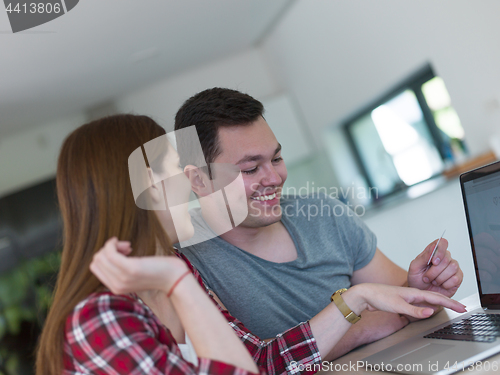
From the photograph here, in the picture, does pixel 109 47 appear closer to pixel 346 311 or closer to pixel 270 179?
pixel 270 179

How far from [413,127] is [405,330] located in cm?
253

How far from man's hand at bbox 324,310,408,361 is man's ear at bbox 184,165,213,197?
0.54m

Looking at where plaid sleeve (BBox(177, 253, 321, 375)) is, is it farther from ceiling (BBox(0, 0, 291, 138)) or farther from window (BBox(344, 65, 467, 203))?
window (BBox(344, 65, 467, 203))

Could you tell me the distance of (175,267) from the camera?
602mm

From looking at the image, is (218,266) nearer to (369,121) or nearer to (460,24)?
(460,24)

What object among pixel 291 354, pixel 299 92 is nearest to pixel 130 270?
pixel 291 354

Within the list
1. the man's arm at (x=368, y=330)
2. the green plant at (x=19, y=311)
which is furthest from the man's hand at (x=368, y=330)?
the green plant at (x=19, y=311)

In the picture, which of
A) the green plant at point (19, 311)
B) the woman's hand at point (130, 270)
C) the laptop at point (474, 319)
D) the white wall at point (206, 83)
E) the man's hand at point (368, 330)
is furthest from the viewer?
the white wall at point (206, 83)

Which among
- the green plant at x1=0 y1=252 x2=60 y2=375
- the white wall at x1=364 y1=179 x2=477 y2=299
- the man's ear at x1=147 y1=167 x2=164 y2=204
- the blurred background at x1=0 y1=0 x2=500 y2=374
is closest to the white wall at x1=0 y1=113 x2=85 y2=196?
the blurred background at x1=0 y1=0 x2=500 y2=374

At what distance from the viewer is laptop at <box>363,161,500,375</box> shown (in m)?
0.67

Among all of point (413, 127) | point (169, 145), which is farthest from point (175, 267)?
point (413, 127)

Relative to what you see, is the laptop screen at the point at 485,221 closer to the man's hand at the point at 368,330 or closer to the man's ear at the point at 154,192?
the man's hand at the point at 368,330

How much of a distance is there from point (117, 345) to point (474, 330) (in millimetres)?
567

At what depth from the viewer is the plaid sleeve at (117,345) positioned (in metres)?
0.58
